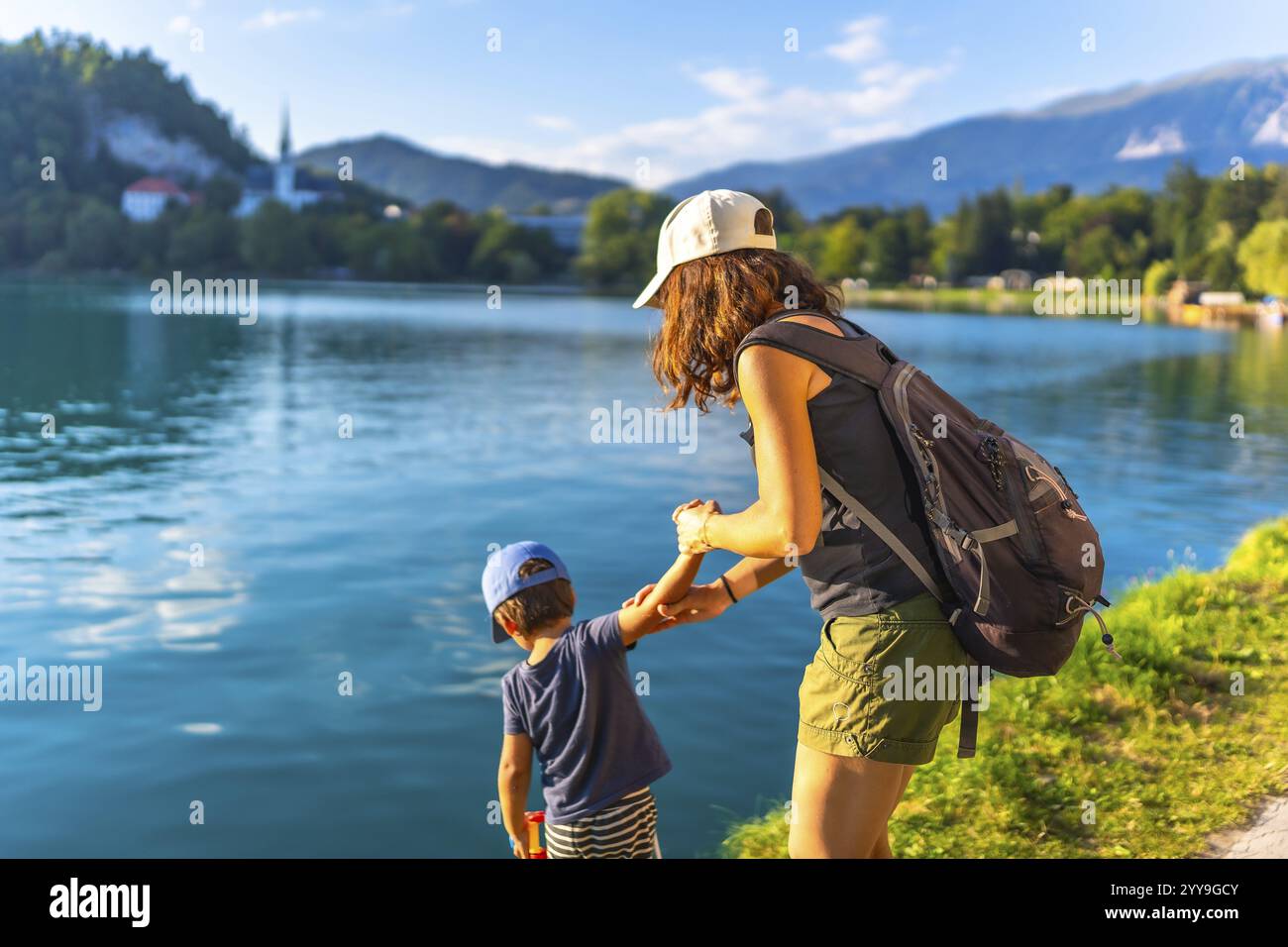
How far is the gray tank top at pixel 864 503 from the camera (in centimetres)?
283

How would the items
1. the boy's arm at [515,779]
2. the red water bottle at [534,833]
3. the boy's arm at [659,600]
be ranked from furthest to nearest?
the red water bottle at [534,833]
the boy's arm at [515,779]
the boy's arm at [659,600]

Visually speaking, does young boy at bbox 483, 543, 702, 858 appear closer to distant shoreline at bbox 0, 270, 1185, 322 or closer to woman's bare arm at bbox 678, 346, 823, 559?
woman's bare arm at bbox 678, 346, 823, 559

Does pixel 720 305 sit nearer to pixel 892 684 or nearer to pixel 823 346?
pixel 823 346

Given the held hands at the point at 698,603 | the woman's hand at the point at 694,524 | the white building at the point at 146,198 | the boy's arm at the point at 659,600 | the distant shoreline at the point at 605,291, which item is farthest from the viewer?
the white building at the point at 146,198

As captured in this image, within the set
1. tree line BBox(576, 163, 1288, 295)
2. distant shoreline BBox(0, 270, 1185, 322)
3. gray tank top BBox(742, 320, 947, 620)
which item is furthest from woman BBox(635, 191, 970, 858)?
tree line BBox(576, 163, 1288, 295)

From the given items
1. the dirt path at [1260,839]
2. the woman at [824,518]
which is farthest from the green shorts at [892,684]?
Answer: the dirt path at [1260,839]

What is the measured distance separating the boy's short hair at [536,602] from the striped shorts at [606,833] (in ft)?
1.89

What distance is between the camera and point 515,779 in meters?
3.75

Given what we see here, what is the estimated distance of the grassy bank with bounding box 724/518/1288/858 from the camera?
530 centimetres

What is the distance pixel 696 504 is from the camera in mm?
3275

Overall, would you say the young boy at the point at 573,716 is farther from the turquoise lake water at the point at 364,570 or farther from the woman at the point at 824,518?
the turquoise lake water at the point at 364,570
